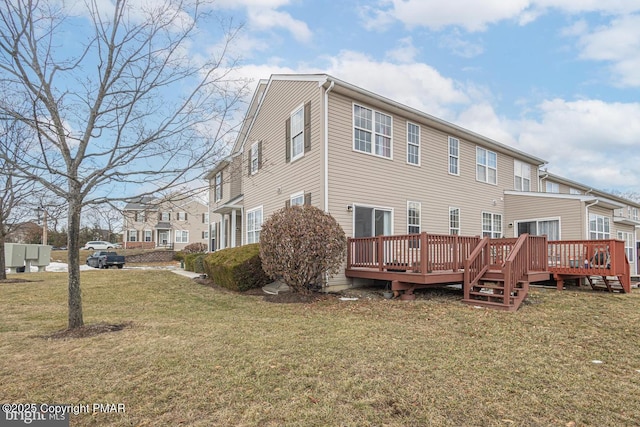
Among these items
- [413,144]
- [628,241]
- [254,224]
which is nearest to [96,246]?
[254,224]

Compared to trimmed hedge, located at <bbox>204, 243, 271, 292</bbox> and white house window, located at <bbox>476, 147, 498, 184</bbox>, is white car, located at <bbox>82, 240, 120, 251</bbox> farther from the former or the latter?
white house window, located at <bbox>476, 147, 498, 184</bbox>

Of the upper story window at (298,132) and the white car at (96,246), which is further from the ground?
the upper story window at (298,132)

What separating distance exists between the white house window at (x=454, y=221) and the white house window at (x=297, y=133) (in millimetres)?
6326

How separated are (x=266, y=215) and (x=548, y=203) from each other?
37.9 feet

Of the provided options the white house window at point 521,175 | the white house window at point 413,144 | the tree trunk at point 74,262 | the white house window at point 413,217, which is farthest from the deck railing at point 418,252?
the white house window at point 521,175

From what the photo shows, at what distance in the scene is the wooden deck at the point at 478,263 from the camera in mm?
8242

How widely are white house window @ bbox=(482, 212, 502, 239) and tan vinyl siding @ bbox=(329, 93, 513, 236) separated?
0.86 ft

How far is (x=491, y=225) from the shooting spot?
15.3 m

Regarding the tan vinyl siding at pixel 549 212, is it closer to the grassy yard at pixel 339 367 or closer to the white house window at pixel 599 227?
the white house window at pixel 599 227

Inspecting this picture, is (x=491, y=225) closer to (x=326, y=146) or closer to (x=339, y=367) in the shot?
(x=326, y=146)

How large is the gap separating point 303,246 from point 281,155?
519 cm

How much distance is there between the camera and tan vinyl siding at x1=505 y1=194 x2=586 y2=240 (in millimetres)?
13742

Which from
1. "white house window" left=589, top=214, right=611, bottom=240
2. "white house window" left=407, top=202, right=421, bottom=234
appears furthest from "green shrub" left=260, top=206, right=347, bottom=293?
"white house window" left=589, top=214, right=611, bottom=240

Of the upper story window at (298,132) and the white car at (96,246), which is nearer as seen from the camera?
the upper story window at (298,132)
